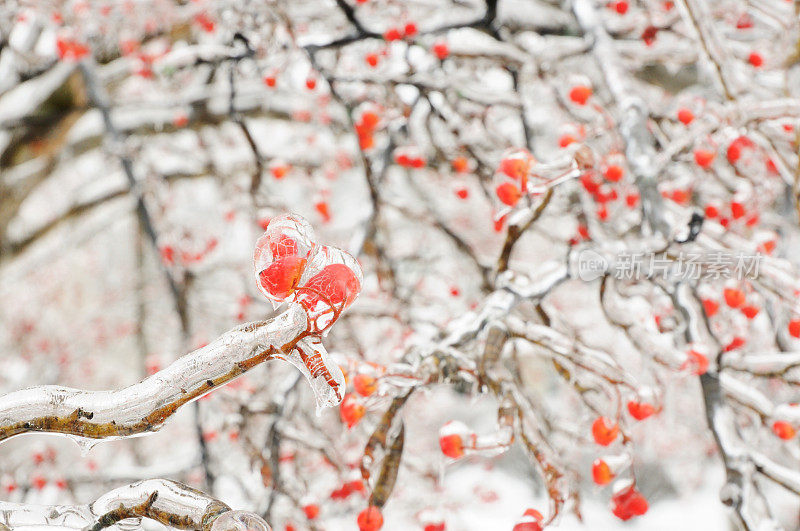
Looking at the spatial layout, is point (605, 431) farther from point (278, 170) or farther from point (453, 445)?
point (278, 170)

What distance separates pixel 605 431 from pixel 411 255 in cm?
212

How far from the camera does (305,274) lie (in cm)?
61

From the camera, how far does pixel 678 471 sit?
7059mm

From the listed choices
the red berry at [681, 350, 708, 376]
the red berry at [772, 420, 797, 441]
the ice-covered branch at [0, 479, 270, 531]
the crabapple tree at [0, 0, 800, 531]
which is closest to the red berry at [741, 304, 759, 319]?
the crabapple tree at [0, 0, 800, 531]

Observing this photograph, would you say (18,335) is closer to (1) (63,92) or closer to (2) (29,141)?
(2) (29,141)

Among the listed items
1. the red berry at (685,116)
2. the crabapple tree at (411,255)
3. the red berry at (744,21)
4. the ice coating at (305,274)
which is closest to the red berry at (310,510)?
the crabapple tree at (411,255)

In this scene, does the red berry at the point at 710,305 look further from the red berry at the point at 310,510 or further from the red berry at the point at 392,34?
the red berry at the point at 392,34

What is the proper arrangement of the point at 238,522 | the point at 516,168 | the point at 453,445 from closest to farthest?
the point at 238,522 → the point at 453,445 → the point at 516,168

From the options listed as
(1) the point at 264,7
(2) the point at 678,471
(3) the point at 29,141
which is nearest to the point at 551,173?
(1) the point at 264,7

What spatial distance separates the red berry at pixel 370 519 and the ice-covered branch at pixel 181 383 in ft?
1.84

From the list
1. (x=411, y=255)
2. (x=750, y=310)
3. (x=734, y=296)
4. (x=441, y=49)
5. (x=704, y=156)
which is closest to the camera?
(x=734, y=296)

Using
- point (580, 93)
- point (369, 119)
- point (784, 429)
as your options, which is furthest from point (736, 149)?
point (369, 119)

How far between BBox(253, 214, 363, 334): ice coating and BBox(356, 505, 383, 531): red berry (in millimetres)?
578

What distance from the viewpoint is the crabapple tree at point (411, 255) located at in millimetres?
652
